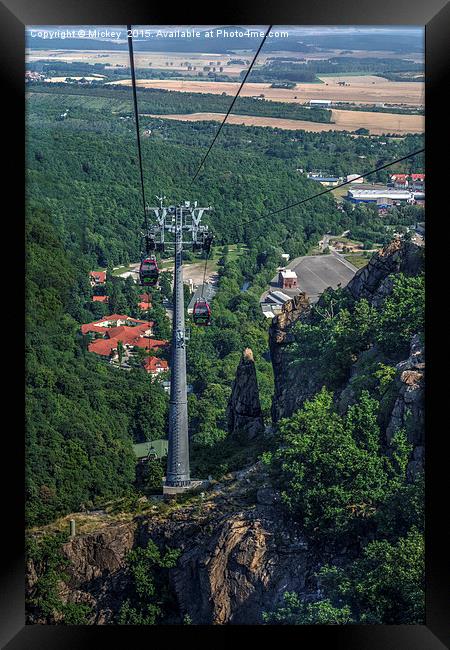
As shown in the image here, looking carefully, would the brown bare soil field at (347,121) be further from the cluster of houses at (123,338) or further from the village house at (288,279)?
the cluster of houses at (123,338)

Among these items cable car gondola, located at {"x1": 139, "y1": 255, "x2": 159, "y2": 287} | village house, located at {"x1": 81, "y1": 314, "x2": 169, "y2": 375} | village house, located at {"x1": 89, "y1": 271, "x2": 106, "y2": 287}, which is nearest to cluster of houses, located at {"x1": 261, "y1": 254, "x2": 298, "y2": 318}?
village house, located at {"x1": 81, "y1": 314, "x2": 169, "y2": 375}

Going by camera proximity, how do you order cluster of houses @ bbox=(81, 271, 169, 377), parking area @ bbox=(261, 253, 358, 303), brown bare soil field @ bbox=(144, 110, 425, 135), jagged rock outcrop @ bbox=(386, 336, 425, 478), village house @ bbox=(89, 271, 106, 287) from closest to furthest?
jagged rock outcrop @ bbox=(386, 336, 425, 478), parking area @ bbox=(261, 253, 358, 303), cluster of houses @ bbox=(81, 271, 169, 377), village house @ bbox=(89, 271, 106, 287), brown bare soil field @ bbox=(144, 110, 425, 135)

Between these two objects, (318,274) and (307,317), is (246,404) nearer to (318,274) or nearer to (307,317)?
(307,317)

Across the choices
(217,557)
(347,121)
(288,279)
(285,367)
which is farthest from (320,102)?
(217,557)

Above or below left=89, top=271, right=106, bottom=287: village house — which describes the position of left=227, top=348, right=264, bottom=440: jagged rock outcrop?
below

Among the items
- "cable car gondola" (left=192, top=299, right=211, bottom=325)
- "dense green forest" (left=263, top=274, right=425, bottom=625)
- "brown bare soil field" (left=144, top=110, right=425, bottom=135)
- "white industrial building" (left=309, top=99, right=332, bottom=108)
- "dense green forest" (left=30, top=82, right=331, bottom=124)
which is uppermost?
"dense green forest" (left=30, top=82, right=331, bottom=124)

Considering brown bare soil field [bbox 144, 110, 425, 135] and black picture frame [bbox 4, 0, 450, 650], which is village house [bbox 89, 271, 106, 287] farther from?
black picture frame [bbox 4, 0, 450, 650]
